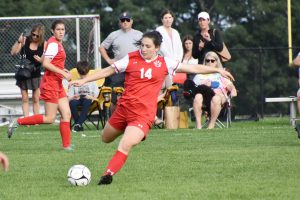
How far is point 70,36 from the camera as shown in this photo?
965 inches

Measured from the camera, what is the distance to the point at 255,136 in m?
16.7

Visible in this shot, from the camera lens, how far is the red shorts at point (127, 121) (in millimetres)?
10883

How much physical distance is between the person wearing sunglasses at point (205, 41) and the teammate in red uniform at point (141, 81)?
801cm

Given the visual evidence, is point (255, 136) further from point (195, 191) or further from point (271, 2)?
point (271, 2)

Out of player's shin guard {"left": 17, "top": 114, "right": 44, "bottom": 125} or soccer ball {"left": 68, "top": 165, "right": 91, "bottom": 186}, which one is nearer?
soccer ball {"left": 68, "top": 165, "right": 91, "bottom": 186}

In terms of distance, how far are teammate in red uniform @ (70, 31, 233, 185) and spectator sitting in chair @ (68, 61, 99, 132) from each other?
806 cm

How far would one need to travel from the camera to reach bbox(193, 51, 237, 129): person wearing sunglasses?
18.8m

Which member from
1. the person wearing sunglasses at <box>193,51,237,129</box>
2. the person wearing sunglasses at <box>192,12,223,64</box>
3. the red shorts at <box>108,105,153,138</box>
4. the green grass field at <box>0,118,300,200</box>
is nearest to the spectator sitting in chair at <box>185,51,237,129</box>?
the person wearing sunglasses at <box>193,51,237,129</box>

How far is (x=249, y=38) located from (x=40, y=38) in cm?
3397

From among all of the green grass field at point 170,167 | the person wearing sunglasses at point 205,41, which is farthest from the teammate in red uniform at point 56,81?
the person wearing sunglasses at point 205,41

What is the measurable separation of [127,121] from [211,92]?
27.1 ft

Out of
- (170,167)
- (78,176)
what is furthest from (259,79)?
(78,176)

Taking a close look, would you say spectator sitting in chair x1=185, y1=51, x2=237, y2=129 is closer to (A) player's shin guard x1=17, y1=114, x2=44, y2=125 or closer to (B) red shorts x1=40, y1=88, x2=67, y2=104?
(A) player's shin guard x1=17, y1=114, x2=44, y2=125

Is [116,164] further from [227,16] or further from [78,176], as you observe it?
[227,16]
